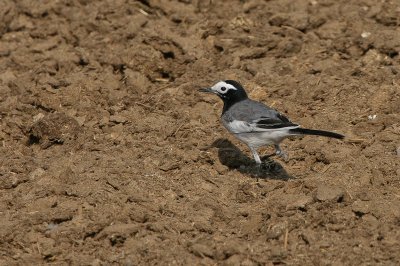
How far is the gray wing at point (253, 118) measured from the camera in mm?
9039

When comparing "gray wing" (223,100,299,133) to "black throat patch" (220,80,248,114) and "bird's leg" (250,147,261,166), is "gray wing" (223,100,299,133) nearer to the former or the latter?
"black throat patch" (220,80,248,114)

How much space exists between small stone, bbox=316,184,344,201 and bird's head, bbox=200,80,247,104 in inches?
83.1

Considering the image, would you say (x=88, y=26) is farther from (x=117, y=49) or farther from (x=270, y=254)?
(x=270, y=254)

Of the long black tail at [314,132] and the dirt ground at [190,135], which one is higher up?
the long black tail at [314,132]

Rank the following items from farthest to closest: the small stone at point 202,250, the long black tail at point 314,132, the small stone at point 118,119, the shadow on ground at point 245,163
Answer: the small stone at point 118,119
the shadow on ground at point 245,163
the long black tail at point 314,132
the small stone at point 202,250

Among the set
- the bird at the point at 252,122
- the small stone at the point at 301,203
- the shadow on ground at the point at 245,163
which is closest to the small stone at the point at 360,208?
the small stone at the point at 301,203

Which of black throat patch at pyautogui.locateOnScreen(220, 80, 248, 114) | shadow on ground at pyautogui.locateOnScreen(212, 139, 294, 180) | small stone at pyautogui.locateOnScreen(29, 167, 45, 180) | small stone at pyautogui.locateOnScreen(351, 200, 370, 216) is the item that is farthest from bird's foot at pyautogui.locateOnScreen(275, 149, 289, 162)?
small stone at pyautogui.locateOnScreen(29, 167, 45, 180)

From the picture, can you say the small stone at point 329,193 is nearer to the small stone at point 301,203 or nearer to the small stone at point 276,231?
the small stone at point 301,203

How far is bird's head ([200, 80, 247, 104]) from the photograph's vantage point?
9.85 metres

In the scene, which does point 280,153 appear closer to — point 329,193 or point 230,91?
point 230,91

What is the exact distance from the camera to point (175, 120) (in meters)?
10.3

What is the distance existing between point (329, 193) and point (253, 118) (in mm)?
1647

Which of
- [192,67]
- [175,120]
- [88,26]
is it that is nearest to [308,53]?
[192,67]

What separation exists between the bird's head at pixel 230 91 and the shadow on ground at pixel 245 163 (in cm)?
58
